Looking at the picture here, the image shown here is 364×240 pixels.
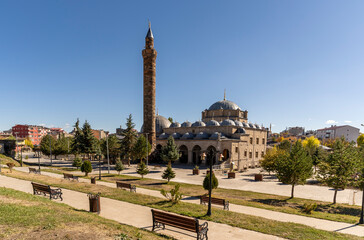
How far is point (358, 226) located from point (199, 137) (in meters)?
33.6

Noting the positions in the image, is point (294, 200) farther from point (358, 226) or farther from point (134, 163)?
point (134, 163)

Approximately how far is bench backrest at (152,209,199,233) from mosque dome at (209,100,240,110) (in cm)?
4863

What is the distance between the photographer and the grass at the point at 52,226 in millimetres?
6082

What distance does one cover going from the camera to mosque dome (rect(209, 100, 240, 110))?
2149 inches

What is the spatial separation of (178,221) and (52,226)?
4.32 m

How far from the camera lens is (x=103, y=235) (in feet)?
20.5

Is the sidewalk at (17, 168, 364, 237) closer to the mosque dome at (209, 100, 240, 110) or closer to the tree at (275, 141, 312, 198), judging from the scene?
the tree at (275, 141, 312, 198)

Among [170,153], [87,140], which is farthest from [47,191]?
[87,140]


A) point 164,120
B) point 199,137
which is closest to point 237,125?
point 199,137

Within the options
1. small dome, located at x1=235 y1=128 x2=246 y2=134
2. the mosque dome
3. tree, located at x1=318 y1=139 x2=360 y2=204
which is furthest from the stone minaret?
tree, located at x1=318 y1=139 x2=360 y2=204

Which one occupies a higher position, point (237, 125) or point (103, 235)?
point (237, 125)

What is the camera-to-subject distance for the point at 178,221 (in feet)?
24.0

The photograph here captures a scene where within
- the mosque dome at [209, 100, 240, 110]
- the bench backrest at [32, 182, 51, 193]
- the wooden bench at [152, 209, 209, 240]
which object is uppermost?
the mosque dome at [209, 100, 240, 110]

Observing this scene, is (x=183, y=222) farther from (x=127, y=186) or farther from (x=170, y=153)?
(x=170, y=153)
